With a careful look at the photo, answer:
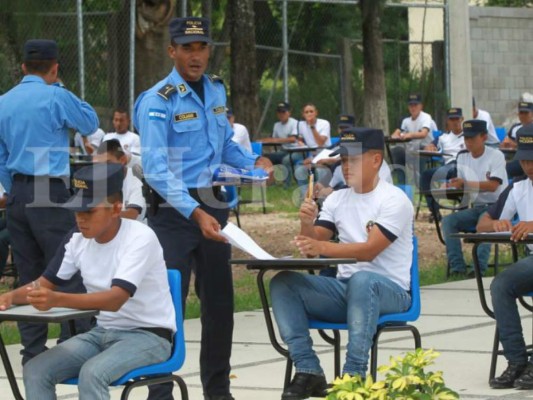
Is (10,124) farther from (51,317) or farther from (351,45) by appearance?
(351,45)

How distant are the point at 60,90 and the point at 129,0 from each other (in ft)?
42.5

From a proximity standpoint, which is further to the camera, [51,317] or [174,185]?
[174,185]

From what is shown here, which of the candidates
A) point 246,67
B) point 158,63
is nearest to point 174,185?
point 158,63

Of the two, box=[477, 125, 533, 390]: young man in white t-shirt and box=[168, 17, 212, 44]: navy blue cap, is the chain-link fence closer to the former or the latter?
box=[477, 125, 533, 390]: young man in white t-shirt

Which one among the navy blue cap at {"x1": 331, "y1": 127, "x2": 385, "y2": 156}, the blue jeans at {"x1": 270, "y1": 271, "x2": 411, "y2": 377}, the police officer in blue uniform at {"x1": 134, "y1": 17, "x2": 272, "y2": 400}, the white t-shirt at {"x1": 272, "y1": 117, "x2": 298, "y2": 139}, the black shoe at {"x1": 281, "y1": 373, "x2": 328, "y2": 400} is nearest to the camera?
the blue jeans at {"x1": 270, "y1": 271, "x2": 411, "y2": 377}

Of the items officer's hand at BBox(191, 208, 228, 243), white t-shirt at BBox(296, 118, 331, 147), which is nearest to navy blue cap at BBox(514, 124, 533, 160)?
officer's hand at BBox(191, 208, 228, 243)

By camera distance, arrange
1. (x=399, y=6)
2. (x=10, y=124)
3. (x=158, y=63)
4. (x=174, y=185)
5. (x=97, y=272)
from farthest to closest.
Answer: (x=399, y=6) < (x=158, y=63) < (x=10, y=124) < (x=174, y=185) < (x=97, y=272)

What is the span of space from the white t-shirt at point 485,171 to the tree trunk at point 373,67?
11.1 meters

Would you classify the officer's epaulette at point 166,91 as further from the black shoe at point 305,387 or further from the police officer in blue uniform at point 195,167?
the black shoe at point 305,387

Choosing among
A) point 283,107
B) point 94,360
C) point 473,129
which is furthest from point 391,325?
point 283,107

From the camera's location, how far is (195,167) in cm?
770

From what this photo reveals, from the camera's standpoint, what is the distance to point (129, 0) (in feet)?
71.8

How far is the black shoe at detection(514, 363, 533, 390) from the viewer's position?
8086mm

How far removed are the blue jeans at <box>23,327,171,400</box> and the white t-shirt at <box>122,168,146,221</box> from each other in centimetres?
574
